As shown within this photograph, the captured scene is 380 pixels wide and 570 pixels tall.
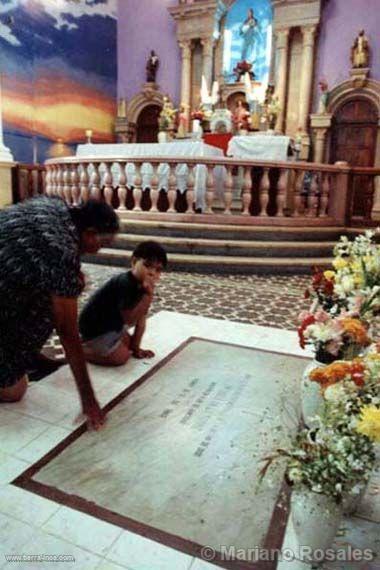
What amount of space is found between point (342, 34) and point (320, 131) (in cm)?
214

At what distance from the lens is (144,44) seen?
12500 mm

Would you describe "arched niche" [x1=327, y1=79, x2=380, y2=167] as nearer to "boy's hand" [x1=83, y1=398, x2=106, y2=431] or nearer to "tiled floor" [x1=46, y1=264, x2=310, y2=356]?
"tiled floor" [x1=46, y1=264, x2=310, y2=356]

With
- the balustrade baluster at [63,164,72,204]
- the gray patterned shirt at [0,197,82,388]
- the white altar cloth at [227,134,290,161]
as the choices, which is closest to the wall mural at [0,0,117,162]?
the balustrade baluster at [63,164,72,204]

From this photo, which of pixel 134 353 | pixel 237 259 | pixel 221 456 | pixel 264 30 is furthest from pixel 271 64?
pixel 221 456

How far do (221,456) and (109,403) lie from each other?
2.18 ft

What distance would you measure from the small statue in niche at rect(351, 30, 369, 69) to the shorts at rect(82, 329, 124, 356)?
971cm

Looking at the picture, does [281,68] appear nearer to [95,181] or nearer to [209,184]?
[209,184]

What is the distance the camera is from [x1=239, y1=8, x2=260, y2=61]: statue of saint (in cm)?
1123

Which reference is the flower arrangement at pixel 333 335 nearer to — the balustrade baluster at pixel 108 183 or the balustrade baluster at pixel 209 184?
the balustrade baluster at pixel 209 184

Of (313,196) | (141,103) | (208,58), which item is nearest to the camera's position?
(313,196)

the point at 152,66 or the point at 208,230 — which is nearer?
the point at 208,230

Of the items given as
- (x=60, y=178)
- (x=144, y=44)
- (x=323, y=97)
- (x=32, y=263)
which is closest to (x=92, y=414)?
(x=32, y=263)

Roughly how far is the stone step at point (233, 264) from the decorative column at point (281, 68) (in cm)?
590

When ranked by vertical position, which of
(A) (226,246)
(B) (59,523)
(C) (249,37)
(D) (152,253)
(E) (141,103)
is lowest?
(B) (59,523)
